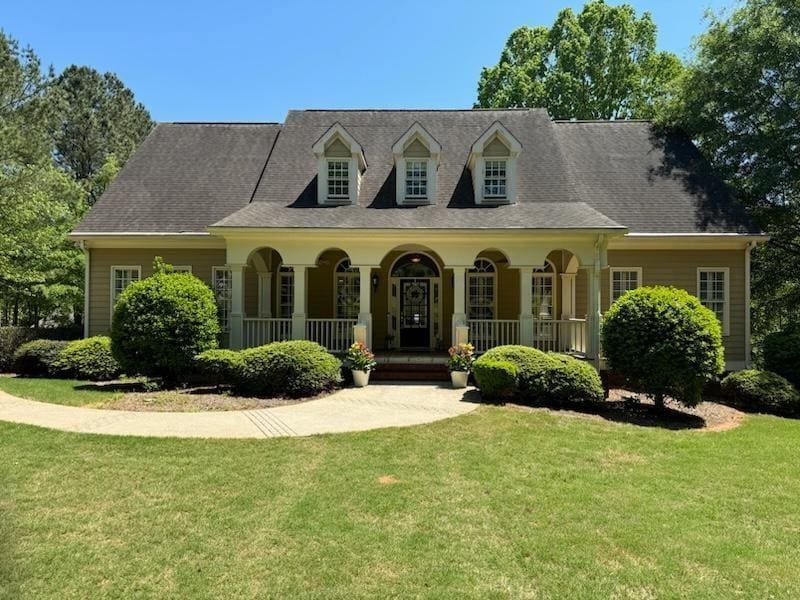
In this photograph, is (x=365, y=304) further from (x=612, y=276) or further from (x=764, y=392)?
(x=764, y=392)

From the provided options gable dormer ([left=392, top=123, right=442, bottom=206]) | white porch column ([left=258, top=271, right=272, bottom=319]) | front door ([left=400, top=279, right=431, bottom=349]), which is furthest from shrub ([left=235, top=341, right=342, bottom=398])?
gable dormer ([left=392, top=123, right=442, bottom=206])

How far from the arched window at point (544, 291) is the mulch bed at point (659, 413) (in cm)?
479

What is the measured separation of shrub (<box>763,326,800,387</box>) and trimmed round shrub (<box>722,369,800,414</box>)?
0.42 meters

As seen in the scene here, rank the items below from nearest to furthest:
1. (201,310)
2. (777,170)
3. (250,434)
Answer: (250,434)
(201,310)
(777,170)

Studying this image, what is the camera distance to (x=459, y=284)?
12.9m

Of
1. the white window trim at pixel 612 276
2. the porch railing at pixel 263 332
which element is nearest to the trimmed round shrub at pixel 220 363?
the porch railing at pixel 263 332

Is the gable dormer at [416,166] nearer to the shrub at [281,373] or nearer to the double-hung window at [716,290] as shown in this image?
the shrub at [281,373]

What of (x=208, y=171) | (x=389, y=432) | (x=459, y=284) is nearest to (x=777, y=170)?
(x=459, y=284)

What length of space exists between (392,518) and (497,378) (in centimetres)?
575

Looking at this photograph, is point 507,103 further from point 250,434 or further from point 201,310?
point 250,434

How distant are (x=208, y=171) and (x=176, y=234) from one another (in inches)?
130

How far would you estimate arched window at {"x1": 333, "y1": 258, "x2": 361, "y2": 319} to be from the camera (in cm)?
1589

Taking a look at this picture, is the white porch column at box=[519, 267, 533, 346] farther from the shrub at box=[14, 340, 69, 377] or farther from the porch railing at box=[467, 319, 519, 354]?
the shrub at box=[14, 340, 69, 377]

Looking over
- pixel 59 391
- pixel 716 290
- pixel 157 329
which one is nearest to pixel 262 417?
pixel 157 329
